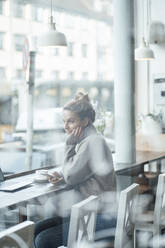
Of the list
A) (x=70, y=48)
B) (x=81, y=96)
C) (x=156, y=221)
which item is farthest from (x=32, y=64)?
(x=156, y=221)

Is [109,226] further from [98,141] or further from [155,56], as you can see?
[155,56]

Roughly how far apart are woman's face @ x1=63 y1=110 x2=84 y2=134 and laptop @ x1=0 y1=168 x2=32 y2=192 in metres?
0.22

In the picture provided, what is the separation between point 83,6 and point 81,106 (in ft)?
1.03

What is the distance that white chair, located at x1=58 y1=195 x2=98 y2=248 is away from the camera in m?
0.94

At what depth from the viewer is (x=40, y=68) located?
1266 mm

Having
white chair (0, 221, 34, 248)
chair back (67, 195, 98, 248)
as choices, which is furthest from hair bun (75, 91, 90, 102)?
white chair (0, 221, 34, 248)

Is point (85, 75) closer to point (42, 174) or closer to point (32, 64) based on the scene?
point (32, 64)

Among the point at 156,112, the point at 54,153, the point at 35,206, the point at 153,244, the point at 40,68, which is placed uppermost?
the point at 40,68

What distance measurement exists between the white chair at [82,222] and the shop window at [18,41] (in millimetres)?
447

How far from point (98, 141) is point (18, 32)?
1.47 ft

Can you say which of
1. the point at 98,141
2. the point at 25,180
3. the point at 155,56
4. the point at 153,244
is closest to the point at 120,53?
the point at 155,56

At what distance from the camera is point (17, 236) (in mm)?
768

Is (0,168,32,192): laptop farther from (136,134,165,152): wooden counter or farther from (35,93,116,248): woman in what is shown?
(136,134,165,152): wooden counter

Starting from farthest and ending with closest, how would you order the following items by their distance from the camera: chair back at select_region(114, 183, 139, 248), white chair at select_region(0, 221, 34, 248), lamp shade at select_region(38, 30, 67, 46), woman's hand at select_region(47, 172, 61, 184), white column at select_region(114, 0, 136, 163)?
white column at select_region(114, 0, 136, 163) < woman's hand at select_region(47, 172, 61, 184) < lamp shade at select_region(38, 30, 67, 46) < chair back at select_region(114, 183, 139, 248) < white chair at select_region(0, 221, 34, 248)
